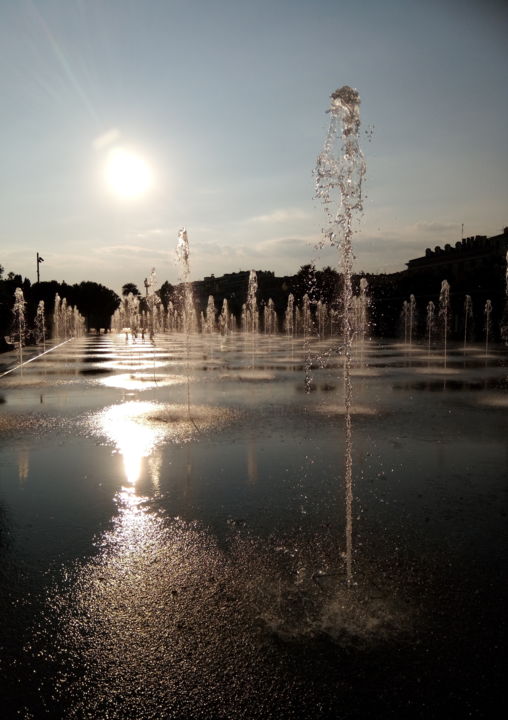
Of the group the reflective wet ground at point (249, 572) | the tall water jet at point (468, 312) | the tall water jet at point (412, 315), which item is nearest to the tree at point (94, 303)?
the tall water jet at point (412, 315)

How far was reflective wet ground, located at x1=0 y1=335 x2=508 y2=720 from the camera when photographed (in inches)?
110

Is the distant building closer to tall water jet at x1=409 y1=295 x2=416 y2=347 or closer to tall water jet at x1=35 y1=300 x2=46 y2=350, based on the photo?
tall water jet at x1=409 y1=295 x2=416 y2=347

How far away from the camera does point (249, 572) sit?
3.93 m

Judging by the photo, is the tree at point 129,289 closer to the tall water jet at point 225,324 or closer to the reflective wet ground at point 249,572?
the tall water jet at point 225,324

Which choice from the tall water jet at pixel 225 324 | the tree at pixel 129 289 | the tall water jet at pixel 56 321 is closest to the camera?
the tall water jet at pixel 56 321

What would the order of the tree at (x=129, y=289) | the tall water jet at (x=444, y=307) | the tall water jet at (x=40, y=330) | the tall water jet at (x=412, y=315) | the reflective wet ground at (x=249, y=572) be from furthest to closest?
the tree at (x=129, y=289) → the tall water jet at (x=412, y=315) → the tall water jet at (x=444, y=307) → the tall water jet at (x=40, y=330) → the reflective wet ground at (x=249, y=572)

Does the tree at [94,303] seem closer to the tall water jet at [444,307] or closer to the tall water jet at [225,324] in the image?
the tall water jet at [225,324]

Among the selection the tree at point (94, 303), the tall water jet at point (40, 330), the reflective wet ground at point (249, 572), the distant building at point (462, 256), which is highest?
the distant building at point (462, 256)

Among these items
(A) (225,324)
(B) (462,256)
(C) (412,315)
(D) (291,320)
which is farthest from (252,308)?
(B) (462,256)

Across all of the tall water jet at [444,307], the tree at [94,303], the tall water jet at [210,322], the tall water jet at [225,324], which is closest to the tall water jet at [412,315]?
the tall water jet at [444,307]

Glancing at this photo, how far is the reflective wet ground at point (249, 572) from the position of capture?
279 centimetres

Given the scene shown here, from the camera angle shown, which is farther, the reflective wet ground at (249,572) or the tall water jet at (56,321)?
the tall water jet at (56,321)

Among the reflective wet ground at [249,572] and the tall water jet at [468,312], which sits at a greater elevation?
the tall water jet at [468,312]

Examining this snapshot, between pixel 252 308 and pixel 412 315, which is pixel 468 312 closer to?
pixel 412 315
